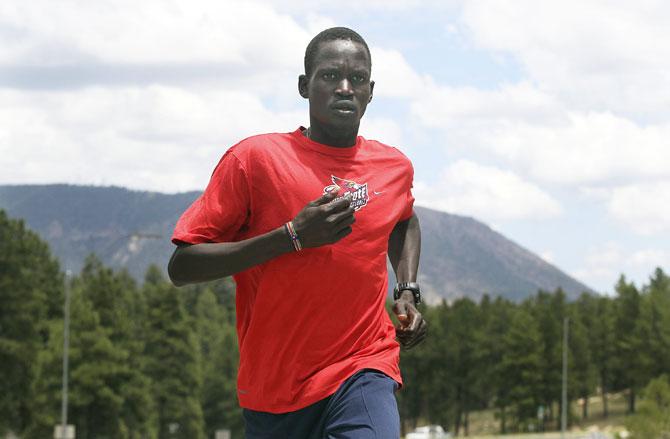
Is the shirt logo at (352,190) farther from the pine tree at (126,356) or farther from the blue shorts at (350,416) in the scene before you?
the pine tree at (126,356)

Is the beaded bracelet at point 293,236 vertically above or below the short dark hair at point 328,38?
below

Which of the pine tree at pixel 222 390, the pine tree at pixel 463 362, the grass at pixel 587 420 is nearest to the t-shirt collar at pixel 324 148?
the pine tree at pixel 222 390

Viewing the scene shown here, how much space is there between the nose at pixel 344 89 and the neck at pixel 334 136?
152mm

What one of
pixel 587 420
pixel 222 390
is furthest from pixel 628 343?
pixel 222 390

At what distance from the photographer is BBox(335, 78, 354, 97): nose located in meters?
5.21

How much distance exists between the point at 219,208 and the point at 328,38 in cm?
87

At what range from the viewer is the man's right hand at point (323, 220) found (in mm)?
4809

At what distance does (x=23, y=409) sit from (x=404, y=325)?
61.8 m

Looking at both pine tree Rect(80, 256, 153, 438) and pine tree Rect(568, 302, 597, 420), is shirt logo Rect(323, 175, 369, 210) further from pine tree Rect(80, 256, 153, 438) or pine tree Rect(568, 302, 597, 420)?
pine tree Rect(568, 302, 597, 420)

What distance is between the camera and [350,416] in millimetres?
4930

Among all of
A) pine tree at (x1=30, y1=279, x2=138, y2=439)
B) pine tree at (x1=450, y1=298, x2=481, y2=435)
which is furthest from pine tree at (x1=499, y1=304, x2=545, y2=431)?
pine tree at (x1=30, y1=279, x2=138, y2=439)

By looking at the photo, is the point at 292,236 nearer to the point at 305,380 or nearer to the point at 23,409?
the point at 305,380

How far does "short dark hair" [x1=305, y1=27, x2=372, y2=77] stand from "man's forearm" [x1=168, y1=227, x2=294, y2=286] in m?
0.84

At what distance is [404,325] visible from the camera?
5.38 m
